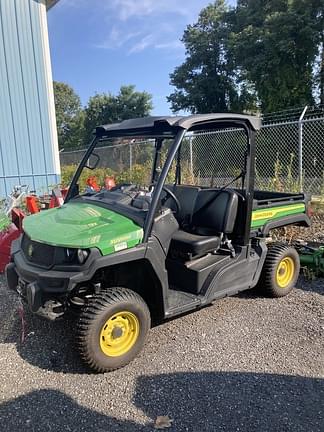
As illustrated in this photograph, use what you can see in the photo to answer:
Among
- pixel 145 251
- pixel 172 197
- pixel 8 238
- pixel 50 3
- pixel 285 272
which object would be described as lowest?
pixel 285 272

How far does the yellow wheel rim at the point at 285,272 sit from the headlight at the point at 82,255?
228cm

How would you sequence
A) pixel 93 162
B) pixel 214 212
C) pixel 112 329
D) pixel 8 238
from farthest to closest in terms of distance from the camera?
pixel 8 238 < pixel 93 162 < pixel 214 212 < pixel 112 329

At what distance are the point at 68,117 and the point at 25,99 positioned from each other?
38998 millimetres

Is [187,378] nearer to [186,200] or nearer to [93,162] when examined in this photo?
[186,200]

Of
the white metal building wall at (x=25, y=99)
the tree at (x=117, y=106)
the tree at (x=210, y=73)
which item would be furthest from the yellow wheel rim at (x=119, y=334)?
the tree at (x=117, y=106)

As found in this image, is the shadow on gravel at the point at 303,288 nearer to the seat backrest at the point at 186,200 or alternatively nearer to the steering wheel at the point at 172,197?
the seat backrest at the point at 186,200

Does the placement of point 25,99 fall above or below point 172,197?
above

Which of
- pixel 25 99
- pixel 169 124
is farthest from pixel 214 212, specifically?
pixel 25 99

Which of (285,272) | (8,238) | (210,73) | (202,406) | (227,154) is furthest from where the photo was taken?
(210,73)

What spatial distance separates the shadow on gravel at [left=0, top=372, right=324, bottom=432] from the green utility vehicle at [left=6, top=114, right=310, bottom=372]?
0.39 m

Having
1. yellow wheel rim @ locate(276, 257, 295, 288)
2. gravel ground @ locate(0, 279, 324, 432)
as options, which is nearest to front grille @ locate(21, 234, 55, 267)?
gravel ground @ locate(0, 279, 324, 432)

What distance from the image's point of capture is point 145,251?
9.87 feet

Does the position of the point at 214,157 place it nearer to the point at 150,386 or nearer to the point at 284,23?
the point at 150,386

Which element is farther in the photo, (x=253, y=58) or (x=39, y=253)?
(x=253, y=58)
